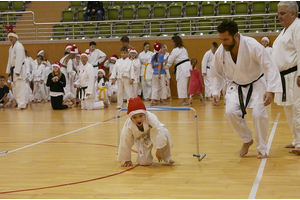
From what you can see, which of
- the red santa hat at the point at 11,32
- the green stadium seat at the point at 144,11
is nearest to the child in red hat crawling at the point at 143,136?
the red santa hat at the point at 11,32

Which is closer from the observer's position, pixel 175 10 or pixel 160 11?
pixel 175 10

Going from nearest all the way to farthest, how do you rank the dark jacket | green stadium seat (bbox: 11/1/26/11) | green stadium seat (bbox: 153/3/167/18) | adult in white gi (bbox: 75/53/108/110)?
adult in white gi (bbox: 75/53/108/110) → the dark jacket → green stadium seat (bbox: 153/3/167/18) → green stadium seat (bbox: 11/1/26/11)

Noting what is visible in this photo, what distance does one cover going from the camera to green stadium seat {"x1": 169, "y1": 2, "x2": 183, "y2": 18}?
15.7 meters

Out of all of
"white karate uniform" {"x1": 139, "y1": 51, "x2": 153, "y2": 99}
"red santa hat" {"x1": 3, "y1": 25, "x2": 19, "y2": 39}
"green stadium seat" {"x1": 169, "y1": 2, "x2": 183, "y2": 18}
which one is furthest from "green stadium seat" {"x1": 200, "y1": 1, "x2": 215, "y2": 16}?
"red santa hat" {"x1": 3, "y1": 25, "x2": 19, "y2": 39}

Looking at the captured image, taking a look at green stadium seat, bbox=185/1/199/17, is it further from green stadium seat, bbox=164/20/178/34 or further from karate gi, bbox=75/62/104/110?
karate gi, bbox=75/62/104/110

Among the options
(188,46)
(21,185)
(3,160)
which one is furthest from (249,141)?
(188,46)

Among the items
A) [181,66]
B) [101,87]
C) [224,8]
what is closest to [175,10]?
[224,8]

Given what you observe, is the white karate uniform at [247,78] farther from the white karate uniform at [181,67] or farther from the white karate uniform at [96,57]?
the white karate uniform at [96,57]

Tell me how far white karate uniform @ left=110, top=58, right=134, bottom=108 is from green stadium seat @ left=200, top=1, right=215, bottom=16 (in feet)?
16.6

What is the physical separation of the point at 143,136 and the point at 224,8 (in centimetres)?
1163

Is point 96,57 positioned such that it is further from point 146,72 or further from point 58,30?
point 58,30

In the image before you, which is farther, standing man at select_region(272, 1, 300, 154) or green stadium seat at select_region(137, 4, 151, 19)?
green stadium seat at select_region(137, 4, 151, 19)

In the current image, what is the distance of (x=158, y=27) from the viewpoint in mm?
15609

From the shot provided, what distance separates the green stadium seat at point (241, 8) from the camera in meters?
15.2
